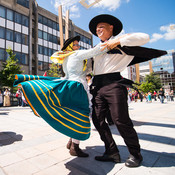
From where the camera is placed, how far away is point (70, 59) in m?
2.29

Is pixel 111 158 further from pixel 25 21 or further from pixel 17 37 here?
pixel 25 21

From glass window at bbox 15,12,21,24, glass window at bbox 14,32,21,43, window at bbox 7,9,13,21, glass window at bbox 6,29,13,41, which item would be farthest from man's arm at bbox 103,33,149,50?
glass window at bbox 15,12,21,24

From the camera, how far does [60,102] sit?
76.8 inches

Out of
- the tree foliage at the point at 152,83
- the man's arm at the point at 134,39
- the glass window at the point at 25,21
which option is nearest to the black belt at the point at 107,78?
the man's arm at the point at 134,39

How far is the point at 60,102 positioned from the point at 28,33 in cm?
2660

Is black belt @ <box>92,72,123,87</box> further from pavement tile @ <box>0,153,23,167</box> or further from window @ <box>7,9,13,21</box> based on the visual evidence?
window @ <box>7,9,13,21</box>

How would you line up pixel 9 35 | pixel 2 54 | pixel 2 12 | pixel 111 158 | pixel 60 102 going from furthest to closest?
pixel 9 35, pixel 2 12, pixel 2 54, pixel 111 158, pixel 60 102

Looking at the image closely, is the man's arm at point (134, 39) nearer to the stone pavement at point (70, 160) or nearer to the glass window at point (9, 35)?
the stone pavement at point (70, 160)

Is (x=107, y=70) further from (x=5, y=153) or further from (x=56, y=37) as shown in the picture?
(x=56, y=37)

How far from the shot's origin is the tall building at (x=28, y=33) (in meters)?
21.7

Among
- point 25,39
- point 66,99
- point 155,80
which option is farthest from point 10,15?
point 155,80

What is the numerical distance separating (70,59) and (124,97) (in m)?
1.02

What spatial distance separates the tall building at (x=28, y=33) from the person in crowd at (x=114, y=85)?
22739mm

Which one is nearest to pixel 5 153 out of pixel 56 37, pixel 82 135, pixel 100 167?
pixel 82 135
